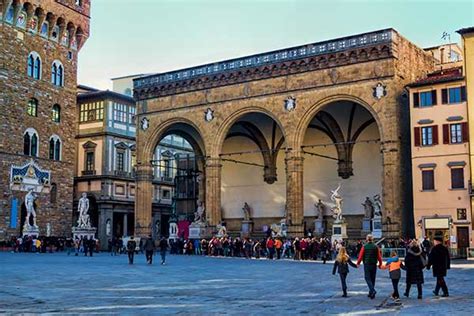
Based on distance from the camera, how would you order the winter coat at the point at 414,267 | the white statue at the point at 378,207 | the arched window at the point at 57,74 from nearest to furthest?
the winter coat at the point at 414,267 → the white statue at the point at 378,207 → the arched window at the point at 57,74

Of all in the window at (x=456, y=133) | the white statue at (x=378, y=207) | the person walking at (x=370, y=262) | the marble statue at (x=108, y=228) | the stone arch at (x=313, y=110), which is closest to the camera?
the person walking at (x=370, y=262)

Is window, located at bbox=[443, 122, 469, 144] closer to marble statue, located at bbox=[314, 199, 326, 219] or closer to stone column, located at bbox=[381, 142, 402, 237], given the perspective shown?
stone column, located at bbox=[381, 142, 402, 237]

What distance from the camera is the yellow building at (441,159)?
3325 centimetres

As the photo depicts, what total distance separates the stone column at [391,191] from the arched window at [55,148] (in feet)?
85.7

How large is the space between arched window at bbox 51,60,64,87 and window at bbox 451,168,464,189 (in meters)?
30.4

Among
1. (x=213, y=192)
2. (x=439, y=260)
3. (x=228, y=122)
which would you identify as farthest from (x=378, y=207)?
(x=439, y=260)

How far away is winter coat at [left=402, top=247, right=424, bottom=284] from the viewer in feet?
45.5

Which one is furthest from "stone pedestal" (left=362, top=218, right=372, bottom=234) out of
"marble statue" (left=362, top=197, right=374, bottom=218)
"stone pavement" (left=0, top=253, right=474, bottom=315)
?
"stone pavement" (left=0, top=253, right=474, bottom=315)

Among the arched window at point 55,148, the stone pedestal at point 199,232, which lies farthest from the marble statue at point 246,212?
the arched window at point 55,148

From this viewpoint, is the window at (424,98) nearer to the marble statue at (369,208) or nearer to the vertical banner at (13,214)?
the marble statue at (369,208)

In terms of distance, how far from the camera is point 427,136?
34.3m

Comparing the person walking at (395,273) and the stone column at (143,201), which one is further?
the stone column at (143,201)

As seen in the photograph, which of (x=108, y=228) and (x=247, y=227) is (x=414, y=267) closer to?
(x=247, y=227)

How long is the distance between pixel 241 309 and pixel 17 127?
125 feet
